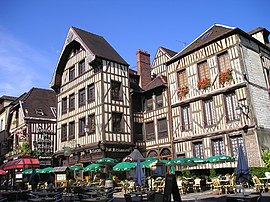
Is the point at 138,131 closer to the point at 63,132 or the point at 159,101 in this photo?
the point at 159,101

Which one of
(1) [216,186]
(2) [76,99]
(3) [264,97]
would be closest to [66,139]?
(2) [76,99]

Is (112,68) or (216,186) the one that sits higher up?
(112,68)

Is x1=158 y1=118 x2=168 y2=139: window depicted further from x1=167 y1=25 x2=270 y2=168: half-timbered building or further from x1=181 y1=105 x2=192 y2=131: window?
x1=181 y1=105 x2=192 y2=131: window

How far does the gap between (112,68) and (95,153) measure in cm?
588

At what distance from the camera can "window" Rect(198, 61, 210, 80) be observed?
1675 centimetres

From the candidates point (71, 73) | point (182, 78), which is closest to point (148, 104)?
point (182, 78)

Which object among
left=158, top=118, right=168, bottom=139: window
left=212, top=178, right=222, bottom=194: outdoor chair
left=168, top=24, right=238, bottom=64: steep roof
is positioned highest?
left=168, top=24, right=238, bottom=64: steep roof

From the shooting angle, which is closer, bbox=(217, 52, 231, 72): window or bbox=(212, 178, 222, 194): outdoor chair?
bbox=(212, 178, 222, 194): outdoor chair

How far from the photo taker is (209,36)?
1750 centimetres

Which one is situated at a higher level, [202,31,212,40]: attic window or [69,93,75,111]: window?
[202,31,212,40]: attic window

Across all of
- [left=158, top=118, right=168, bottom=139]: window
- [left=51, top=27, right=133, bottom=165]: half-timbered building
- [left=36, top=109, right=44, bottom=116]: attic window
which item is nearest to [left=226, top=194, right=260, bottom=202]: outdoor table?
[left=51, top=27, right=133, bottom=165]: half-timbered building

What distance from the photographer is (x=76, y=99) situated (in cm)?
2108

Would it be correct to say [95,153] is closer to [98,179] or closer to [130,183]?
[98,179]

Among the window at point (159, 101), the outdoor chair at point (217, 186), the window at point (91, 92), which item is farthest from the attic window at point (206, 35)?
the outdoor chair at point (217, 186)
